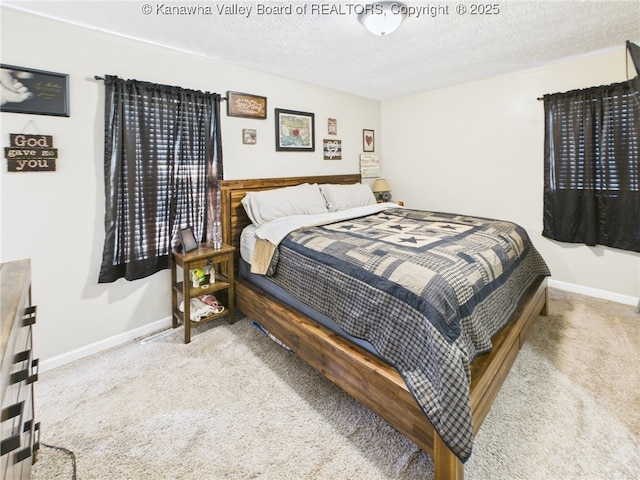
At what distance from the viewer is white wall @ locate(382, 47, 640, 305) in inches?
116

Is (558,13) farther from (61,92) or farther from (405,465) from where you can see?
(61,92)

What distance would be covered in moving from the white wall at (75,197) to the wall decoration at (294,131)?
2.54 ft

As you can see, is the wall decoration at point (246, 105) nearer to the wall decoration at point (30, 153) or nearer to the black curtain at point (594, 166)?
the wall decoration at point (30, 153)

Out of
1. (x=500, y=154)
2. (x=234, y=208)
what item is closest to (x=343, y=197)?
(x=234, y=208)

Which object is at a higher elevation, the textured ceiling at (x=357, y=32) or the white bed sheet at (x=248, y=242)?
the textured ceiling at (x=357, y=32)

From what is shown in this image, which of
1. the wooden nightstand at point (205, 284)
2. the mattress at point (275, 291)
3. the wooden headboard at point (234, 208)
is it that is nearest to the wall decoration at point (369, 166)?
the wooden headboard at point (234, 208)

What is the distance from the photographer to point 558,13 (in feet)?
6.86

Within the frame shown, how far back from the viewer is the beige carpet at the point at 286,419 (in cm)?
140

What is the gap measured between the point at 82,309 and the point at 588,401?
10.6ft

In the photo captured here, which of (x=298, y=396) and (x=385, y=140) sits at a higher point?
(x=385, y=140)

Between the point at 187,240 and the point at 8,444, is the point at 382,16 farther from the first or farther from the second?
the point at 8,444

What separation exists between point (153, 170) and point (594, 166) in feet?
12.5

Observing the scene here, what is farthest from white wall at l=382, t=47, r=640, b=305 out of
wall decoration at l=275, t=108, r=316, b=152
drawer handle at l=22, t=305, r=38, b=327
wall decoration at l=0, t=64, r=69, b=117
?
drawer handle at l=22, t=305, r=38, b=327

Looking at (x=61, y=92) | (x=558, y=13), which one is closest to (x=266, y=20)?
(x=61, y=92)
